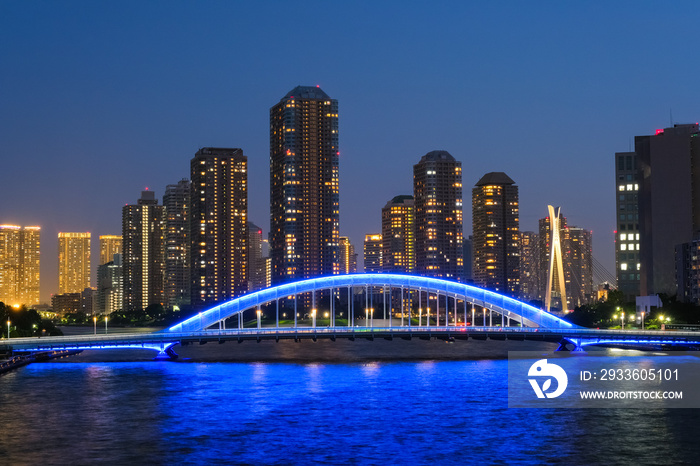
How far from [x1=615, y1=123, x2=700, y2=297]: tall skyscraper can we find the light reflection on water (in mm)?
88519

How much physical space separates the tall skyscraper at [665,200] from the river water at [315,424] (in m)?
87.6

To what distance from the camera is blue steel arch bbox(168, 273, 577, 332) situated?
345 ft

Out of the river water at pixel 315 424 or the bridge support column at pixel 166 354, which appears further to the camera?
the bridge support column at pixel 166 354

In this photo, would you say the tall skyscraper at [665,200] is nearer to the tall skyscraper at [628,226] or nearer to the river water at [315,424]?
the tall skyscraper at [628,226]

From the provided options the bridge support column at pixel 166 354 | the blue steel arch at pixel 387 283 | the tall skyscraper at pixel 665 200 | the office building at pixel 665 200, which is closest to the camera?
the bridge support column at pixel 166 354

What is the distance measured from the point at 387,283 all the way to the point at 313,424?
61.2 meters

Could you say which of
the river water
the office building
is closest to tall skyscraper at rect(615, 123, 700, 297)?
the office building

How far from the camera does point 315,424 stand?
5259cm

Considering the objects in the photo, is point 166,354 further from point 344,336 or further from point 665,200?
point 665,200

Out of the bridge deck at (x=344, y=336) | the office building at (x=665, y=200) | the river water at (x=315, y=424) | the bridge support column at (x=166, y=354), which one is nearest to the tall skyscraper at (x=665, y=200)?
the office building at (x=665, y=200)

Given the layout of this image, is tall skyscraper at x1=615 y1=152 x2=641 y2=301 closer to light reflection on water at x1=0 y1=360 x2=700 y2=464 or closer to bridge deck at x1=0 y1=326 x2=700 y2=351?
bridge deck at x1=0 y1=326 x2=700 y2=351

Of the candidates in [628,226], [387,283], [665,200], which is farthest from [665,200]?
[387,283]

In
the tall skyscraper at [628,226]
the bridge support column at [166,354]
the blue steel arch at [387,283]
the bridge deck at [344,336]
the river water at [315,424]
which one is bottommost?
the river water at [315,424]

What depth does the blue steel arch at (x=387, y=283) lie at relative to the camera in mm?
105188
